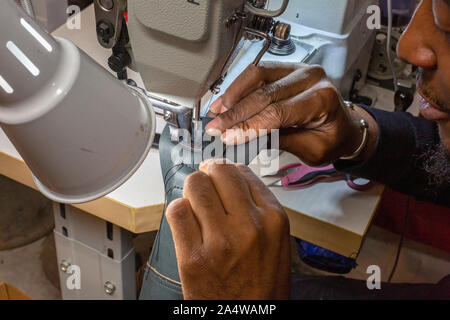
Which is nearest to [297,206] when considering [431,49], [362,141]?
[362,141]

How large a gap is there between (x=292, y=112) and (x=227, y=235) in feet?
1.06

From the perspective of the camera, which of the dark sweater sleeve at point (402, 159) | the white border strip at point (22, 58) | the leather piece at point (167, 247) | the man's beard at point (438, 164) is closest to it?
the white border strip at point (22, 58)

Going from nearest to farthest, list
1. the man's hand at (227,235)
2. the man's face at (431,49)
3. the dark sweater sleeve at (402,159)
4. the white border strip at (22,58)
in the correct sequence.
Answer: the white border strip at (22,58), the man's hand at (227,235), the man's face at (431,49), the dark sweater sleeve at (402,159)

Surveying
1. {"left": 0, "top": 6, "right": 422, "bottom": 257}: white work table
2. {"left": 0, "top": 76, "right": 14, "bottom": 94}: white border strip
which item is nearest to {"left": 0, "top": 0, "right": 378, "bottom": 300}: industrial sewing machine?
{"left": 0, "top": 76, "right": 14, "bottom": 94}: white border strip

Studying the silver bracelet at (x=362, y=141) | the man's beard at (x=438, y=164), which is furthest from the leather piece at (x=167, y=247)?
the man's beard at (x=438, y=164)

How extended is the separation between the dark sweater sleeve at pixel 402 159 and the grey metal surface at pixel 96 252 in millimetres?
556

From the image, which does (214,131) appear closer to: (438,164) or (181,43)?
(181,43)

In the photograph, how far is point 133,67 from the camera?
1.14 m

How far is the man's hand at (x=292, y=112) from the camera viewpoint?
2.93ft

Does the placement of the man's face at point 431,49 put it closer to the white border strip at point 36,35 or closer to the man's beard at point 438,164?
the man's beard at point 438,164

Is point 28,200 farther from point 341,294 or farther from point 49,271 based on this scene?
point 341,294
